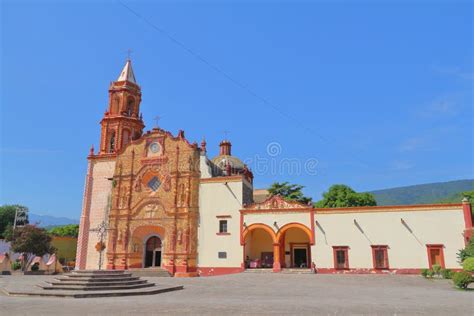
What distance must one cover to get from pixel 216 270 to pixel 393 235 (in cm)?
1303

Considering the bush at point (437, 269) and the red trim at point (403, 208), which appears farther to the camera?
the red trim at point (403, 208)

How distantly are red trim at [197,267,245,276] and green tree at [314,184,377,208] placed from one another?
48.4 ft

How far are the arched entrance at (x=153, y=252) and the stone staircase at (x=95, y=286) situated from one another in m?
14.9

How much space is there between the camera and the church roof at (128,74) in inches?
1433

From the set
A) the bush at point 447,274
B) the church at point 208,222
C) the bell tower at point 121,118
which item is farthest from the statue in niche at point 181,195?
the bush at point 447,274

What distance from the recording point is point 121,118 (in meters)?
34.9

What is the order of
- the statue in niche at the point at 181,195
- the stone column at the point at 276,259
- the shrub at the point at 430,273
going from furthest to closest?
the statue in niche at the point at 181,195, the stone column at the point at 276,259, the shrub at the point at 430,273

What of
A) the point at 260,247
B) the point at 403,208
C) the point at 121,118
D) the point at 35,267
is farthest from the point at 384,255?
the point at 35,267

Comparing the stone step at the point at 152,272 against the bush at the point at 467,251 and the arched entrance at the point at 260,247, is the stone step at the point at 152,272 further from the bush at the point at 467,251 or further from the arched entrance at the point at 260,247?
the bush at the point at 467,251

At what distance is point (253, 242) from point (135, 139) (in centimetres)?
1466

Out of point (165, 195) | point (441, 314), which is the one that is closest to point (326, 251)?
point (165, 195)

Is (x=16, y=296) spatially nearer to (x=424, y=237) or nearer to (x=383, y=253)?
(x=383, y=253)

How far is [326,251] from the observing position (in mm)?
26359

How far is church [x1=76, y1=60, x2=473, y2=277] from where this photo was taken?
982 inches
